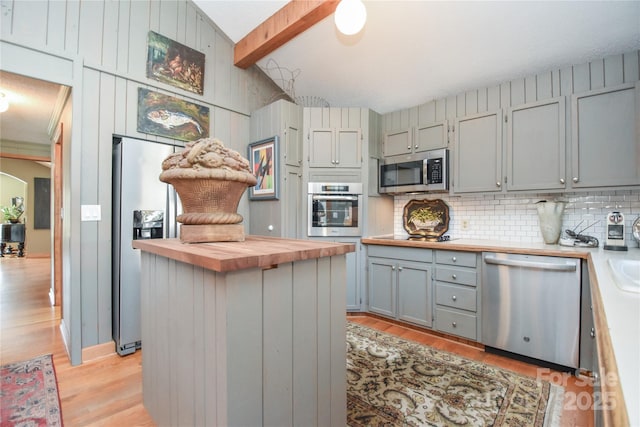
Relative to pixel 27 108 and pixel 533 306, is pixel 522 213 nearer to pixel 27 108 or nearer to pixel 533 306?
pixel 533 306

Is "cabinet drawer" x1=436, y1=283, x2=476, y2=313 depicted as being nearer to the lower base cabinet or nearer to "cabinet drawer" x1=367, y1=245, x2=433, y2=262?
the lower base cabinet

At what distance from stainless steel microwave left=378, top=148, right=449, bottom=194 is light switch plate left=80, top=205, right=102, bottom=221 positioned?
8.74 ft

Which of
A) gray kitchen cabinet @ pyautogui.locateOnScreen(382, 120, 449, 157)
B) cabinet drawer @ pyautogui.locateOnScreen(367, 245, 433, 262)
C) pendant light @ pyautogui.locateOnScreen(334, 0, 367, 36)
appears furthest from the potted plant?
pendant light @ pyautogui.locateOnScreen(334, 0, 367, 36)

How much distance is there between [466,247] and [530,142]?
Answer: 1057 mm

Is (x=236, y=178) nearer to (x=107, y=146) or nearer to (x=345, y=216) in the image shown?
(x=107, y=146)

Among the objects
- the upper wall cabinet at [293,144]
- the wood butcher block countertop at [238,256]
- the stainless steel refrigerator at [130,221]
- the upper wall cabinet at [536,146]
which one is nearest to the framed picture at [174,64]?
the stainless steel refrigerator at [130,221]

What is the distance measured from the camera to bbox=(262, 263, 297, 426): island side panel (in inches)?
40.8

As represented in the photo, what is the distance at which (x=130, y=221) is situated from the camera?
2.38 metres

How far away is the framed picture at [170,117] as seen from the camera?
8.43 ft

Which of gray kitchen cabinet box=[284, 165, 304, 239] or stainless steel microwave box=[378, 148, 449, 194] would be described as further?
gray kitchen cabinet box=[284, 165, 304, 239]

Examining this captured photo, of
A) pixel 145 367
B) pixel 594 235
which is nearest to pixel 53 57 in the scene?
pixel 145 367

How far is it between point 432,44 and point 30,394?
12.8 ft

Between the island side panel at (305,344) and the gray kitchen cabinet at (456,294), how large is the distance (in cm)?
179

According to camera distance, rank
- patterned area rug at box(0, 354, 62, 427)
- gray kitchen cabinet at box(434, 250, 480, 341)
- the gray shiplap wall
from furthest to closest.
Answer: gray kitchen cabinet at box(434, 250, 480, 341) → the gray shiplap wall → patterned area rug at box(0, 354, 62, 427)
